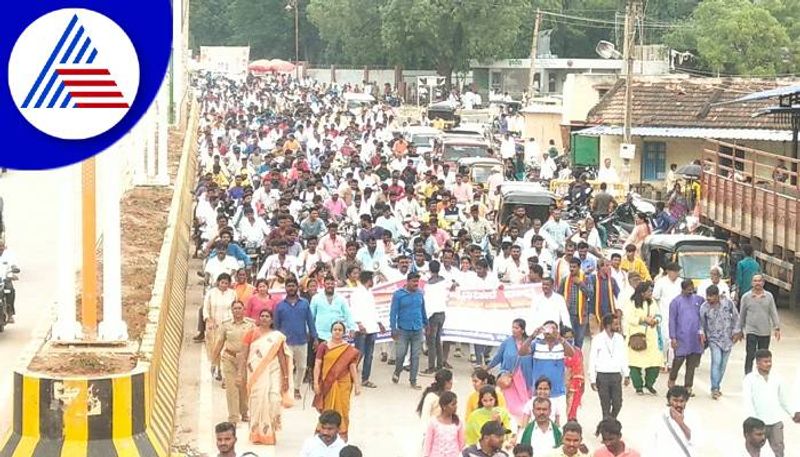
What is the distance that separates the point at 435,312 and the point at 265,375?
3869 millimetres

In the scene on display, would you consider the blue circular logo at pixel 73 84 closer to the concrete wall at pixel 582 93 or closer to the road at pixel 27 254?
the road at pixel 27 254

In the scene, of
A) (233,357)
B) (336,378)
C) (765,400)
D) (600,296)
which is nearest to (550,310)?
(600,296)

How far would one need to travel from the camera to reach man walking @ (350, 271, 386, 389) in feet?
54.7

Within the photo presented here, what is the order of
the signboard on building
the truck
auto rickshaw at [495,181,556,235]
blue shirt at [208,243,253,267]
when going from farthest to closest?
the signboard on building
auto rickshaw at [495,181,556,235]
the truck
blue shirt at [208,243,253,267]

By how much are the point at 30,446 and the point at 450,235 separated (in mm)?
13247

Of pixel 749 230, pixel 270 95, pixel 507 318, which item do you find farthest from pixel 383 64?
pixel 507 318

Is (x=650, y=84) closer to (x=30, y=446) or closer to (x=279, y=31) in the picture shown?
(x=30, y=446)

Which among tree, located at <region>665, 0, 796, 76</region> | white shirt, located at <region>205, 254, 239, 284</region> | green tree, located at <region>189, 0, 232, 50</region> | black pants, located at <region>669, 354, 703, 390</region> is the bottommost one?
black pants, located at <region>669, 354, 703, 390</region>

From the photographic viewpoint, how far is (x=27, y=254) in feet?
88.1

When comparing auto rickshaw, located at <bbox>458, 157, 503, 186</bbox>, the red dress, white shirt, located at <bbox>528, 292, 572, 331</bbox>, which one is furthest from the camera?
auto rickshaw, located at <bbox>458, 157, 503, 186</bbox>

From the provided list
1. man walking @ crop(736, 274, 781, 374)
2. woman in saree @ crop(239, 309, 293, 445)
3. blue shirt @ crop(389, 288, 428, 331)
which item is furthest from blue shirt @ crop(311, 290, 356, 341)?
man walking @ crop(736, 274, 781, 374)

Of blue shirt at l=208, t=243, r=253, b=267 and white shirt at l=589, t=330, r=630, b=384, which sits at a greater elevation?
blue shirt at l=208, t=243, r=253, b=267

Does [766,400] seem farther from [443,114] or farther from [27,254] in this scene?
[443,114]

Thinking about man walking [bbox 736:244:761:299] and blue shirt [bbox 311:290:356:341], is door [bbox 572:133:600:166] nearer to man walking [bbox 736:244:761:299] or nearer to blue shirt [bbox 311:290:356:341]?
man walking [bbox 736:244:761:299]
